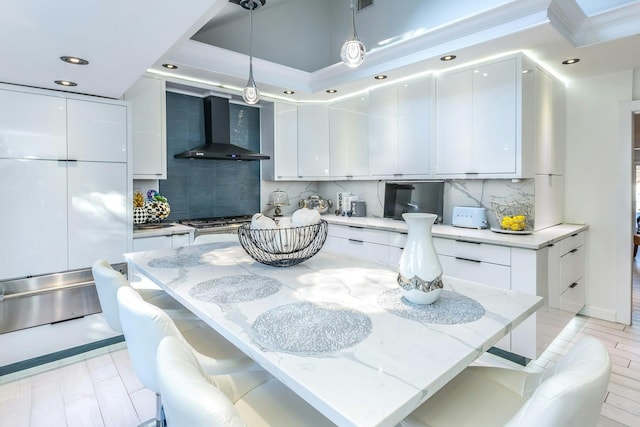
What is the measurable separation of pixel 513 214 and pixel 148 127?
3.34 metres

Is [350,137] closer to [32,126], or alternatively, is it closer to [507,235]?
[507,235]

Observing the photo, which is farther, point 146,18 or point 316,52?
point 316,52

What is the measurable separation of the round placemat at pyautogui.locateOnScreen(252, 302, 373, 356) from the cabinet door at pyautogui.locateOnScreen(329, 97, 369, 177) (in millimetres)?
3047

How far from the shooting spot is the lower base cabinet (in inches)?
95.9

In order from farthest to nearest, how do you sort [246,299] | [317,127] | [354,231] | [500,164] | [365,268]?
1. [317,127]
2. [354,231]
3. [500,164]
4. [365,268]
5. [246,299]

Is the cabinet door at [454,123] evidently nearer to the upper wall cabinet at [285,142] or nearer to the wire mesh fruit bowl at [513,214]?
the wire mesh fruit bowl at [513,214]

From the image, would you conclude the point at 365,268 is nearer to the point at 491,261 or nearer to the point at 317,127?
the point at 491,261

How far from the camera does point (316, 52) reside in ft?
15.1

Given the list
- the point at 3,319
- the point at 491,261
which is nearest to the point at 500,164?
the point at 491,261

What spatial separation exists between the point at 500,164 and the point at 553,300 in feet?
3.69

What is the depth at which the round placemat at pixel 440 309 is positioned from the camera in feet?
3.48

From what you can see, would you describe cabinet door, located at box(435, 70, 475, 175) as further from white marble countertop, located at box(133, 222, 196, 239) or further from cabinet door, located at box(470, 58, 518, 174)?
white marble countertop, located at box(133, 222, 196, 239)

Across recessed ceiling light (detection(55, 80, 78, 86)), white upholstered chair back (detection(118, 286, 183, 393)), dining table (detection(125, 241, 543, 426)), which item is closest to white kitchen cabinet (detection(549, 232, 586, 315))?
dining table (detection(125, 241, 543, 426))

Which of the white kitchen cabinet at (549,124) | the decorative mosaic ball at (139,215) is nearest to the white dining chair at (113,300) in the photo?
the decorative mosaic ball at (139,215)
